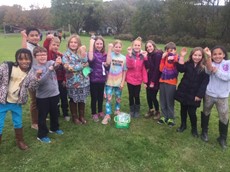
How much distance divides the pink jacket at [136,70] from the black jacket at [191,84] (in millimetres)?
865

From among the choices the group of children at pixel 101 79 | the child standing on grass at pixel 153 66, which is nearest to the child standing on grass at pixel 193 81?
the group of children at pixel 101 79

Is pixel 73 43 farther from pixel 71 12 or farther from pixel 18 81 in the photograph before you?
pixel 71 12

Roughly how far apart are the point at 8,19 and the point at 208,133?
70.0 meters

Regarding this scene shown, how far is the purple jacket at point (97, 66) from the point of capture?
16.4 ft

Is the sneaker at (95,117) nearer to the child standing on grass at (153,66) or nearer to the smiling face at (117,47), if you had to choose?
the child standing on grass at (153,66)

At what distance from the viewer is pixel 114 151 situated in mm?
4203

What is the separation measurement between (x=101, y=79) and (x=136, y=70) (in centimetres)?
82

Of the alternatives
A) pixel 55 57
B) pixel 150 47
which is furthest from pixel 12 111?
pixel 150 47

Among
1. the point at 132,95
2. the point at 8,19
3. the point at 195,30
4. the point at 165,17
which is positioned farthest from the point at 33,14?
the point at 132,95

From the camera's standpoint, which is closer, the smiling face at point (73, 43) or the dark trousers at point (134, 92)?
the smiling face at point (73, 43)

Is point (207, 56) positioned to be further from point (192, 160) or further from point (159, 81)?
point (192, 160)

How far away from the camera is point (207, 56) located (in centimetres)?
414

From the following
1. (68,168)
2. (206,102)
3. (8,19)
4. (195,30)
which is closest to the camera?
(68,168)

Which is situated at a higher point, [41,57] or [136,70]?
[41,57]
